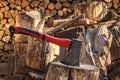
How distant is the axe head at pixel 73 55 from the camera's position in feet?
9.14

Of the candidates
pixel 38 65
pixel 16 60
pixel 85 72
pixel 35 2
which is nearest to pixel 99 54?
pixel 38 65

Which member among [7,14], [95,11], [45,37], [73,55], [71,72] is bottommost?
[71,72]

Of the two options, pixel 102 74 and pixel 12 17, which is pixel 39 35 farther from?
pixel 12 17

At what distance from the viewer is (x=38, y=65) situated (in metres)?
3.64

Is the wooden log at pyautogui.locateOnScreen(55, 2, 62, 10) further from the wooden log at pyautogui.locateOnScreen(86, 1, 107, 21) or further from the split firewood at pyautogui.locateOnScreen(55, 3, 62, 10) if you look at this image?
the wooden log at pyautogui.locateOnScreen(86, 1, 107, 21)

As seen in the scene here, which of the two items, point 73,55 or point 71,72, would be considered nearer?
point 71,72

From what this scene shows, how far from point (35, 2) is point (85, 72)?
4.35 metres

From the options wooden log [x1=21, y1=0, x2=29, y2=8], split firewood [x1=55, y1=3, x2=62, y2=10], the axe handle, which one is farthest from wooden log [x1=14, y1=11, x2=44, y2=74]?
wooden log [x1=21, y1=0, x2=29, y2=8]

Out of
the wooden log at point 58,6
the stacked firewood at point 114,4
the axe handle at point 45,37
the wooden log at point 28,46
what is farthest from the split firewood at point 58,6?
the axe handle at point 45,37

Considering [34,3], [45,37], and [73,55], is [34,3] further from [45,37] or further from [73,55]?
[73,55]

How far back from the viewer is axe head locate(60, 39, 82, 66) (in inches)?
110

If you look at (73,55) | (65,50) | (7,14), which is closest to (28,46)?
(65,50)

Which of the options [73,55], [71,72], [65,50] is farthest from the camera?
[65,50]

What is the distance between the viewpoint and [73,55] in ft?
9.25
